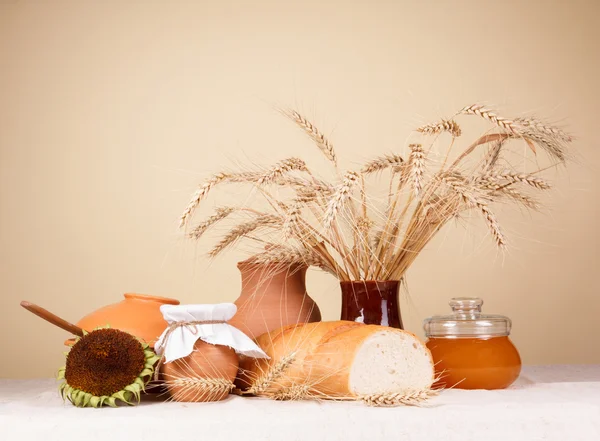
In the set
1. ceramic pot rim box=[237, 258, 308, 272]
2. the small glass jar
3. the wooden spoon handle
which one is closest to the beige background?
ceramic pot rim box=[237, 258, 308, 272]

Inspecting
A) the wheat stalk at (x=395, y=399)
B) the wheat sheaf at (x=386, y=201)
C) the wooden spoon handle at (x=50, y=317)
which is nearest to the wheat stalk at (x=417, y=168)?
the wheat sheaf at (x=386, y=201)

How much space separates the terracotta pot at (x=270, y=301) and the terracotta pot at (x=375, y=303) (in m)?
0.11

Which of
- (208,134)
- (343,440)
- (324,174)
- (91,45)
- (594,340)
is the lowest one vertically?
(594,340)

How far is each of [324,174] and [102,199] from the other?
70 cm

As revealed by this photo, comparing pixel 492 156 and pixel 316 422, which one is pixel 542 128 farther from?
pixel 316 422

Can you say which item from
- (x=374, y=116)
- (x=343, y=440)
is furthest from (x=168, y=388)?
(x=374, y=116)

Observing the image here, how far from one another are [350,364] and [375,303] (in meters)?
0.23

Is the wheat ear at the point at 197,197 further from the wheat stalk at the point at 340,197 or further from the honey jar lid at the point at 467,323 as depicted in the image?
the honey jar lid at the point at 467,323

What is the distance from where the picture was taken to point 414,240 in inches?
52.0

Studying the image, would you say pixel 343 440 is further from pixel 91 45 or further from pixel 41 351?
pixel 91 45

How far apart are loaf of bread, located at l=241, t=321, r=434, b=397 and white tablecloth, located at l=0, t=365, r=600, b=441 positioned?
2.0 inches

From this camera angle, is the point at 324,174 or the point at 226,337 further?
the point at 324,174

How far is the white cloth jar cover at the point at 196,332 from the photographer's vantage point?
3.77 feet

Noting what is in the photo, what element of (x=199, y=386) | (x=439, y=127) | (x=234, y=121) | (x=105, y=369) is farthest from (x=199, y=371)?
(x=234, y=121)
